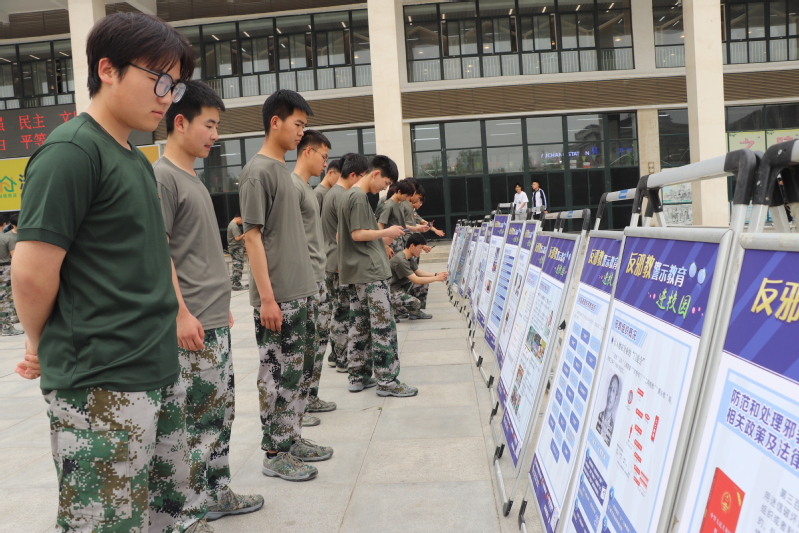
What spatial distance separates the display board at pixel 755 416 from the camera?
0.99 m

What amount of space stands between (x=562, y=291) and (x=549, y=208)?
19.1m

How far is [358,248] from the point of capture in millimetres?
5203

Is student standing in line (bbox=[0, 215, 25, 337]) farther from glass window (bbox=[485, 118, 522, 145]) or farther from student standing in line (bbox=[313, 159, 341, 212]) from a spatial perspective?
glass window (bbox=[485, 118, 522, 145])

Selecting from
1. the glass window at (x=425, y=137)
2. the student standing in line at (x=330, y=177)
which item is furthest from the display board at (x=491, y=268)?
the glass window at (x=425, y=137)

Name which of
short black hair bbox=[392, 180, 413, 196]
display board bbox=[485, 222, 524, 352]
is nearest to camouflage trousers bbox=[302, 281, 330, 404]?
display board bbox=[485, 222, 524, 352]

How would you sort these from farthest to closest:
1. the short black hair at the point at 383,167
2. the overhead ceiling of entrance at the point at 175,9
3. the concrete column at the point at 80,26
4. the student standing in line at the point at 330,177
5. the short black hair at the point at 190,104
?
the overhead ceiling of entrance at the point at 175,9 < the concrete column at the point at 80,26 < the student standing in line at the point at 330,177 < the short black hair at the point at 383,167 < the short black hair at the point at 190,104

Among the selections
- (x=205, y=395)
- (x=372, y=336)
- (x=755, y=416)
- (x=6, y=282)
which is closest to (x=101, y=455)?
(x=205, y=395)

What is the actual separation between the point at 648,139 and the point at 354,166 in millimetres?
17995

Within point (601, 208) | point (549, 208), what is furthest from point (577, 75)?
point (601, 208)

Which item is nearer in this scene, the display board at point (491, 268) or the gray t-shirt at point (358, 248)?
the gray t-shirt at point (358, 248)

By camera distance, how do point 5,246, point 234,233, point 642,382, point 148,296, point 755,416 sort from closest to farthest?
point 755,416, point 642,382, point 148,296, point 5,246, point 234,233

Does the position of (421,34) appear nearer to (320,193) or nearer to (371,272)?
(320,193)

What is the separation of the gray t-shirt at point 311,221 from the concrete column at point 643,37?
19.6m

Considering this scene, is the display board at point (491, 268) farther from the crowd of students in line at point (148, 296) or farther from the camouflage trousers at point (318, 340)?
the crowd of students in line at point (148, 296)
